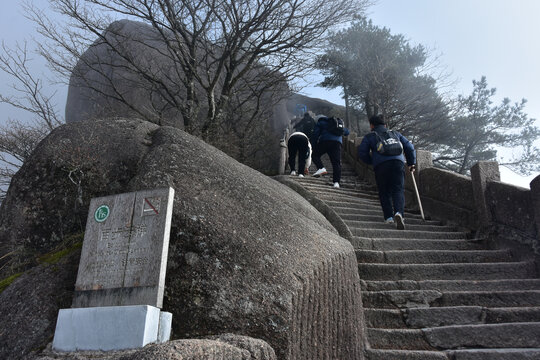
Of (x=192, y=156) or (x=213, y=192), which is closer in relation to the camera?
(x=213, y=192)

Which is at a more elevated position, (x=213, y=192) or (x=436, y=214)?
(x=436, y=214)

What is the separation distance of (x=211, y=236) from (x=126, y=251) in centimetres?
61

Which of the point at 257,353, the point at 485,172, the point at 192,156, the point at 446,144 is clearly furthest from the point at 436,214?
the point at 446,144

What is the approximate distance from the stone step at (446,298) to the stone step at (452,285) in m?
0.18

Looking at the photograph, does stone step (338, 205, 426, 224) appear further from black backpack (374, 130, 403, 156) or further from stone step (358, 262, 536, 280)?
stone step (358, 262, 536, 280)

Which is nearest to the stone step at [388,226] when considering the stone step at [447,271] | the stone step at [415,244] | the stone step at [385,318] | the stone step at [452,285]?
the stone step at [415,244]

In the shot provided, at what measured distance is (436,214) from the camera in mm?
7234

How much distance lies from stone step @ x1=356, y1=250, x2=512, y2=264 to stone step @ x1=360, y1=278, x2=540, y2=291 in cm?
62

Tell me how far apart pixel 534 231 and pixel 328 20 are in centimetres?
758

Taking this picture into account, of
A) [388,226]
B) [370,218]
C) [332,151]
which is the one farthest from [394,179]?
[332,151]

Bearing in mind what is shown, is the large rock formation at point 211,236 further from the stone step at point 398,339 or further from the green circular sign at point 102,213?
the green circular sign at point 102,213

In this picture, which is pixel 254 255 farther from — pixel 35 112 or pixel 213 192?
pixel 35 112

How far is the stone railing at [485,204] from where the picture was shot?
16.3 ft

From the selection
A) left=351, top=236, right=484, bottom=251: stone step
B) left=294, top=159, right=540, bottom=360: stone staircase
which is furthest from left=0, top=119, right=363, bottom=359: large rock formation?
left=351, top=236, right=484, bottom=251: stone step
